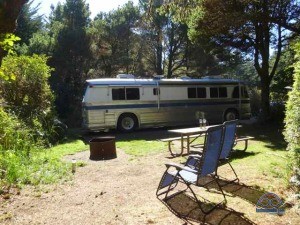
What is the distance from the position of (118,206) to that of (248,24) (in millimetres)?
13435

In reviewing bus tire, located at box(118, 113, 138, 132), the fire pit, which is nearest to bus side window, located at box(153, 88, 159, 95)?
bus tire, located at box(118, 113, 138, 132)

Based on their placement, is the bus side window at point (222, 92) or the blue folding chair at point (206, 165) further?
the bus side window at point (222, 92)

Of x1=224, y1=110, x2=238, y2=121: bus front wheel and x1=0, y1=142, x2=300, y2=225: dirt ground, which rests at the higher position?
x1=224, y1=110, x2=238, y2=121: bus front wheel

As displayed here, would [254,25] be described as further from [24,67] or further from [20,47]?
[20,47]

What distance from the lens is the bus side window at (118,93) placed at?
15.2 meters

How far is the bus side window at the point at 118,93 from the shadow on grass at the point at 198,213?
10344 millimetres

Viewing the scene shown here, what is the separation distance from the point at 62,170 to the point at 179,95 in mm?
10569

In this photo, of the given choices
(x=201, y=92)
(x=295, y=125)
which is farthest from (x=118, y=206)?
(x=201, y=92)

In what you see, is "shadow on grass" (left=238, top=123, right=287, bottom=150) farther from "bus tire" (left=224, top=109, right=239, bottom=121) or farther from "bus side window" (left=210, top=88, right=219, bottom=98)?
"bus side window" (left=210, top=88, right=219, bottom=98)

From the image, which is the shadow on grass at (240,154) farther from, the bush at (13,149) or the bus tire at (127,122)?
the bus tire at (127,122)

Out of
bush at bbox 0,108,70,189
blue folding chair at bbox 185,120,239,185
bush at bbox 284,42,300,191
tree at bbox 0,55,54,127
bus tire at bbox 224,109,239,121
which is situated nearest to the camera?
bush at bbox 284,42,300,191

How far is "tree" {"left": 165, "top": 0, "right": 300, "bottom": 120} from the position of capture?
48.4ft

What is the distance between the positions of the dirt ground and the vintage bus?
328 inches

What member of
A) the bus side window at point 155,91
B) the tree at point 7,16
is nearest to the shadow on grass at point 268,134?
the bus side window at point 155,91
